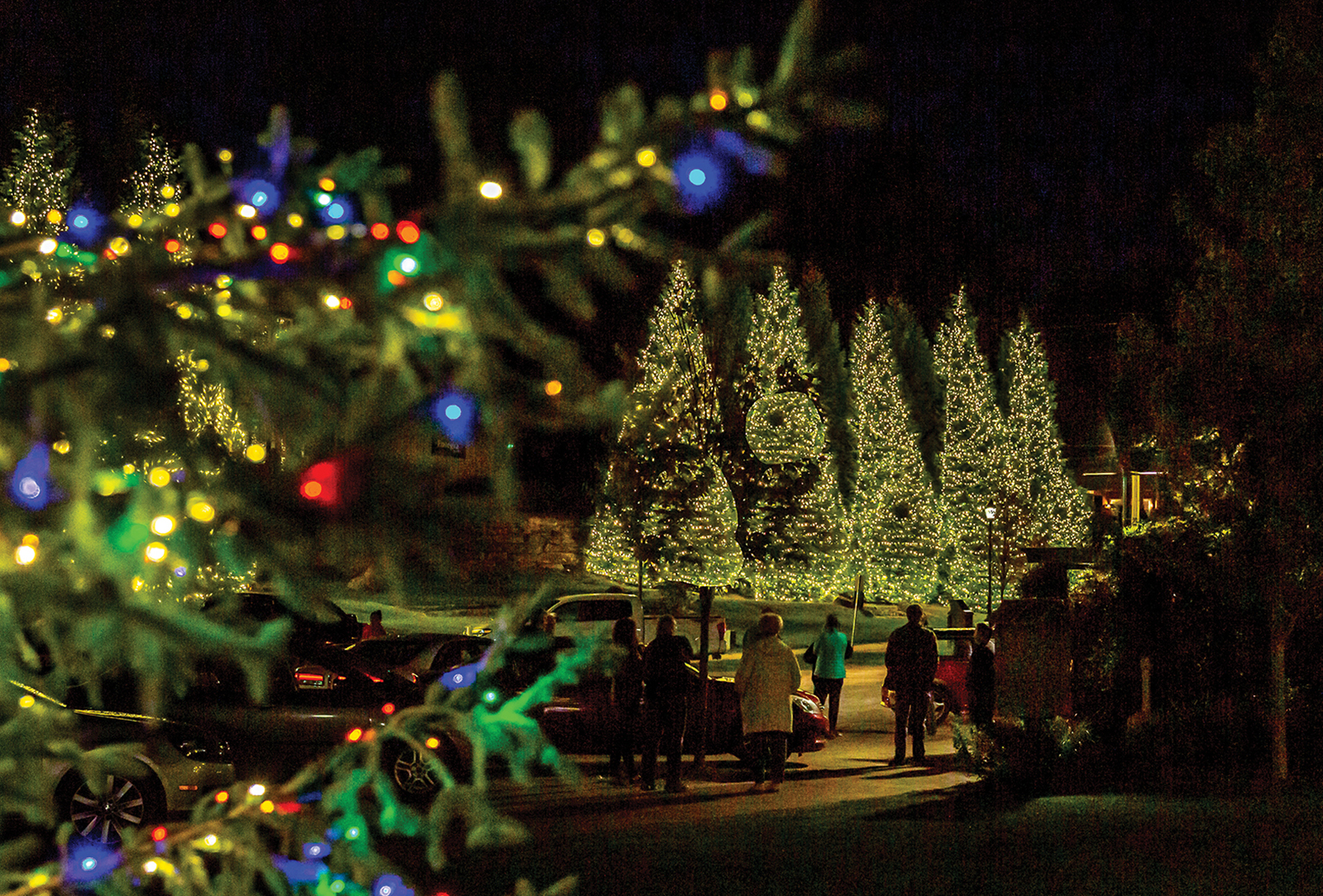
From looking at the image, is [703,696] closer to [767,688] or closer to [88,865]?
[767,688]

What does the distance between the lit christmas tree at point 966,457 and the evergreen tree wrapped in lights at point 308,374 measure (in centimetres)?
4861

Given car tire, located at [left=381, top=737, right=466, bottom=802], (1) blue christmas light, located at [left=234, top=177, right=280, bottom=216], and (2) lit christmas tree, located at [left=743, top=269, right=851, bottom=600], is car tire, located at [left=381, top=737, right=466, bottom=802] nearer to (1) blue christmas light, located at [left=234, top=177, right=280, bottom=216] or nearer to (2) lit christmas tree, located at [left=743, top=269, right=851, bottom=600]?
(2) lit christmas tree, located at [left=743, top=269, right=851, bottom=600]

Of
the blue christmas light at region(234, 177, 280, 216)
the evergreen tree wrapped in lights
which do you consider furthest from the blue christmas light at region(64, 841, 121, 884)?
the blue christmas light at region(234, 177, 280, 216)

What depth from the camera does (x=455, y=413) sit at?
160 centimetres

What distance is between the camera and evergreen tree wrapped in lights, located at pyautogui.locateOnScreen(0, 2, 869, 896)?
138 centimetres

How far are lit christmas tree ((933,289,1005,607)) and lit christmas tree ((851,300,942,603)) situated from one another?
0.78 metres

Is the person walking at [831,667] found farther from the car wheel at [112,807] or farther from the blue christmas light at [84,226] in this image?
the blue christmas light at [84,226]

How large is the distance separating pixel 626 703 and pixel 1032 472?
39.0 m

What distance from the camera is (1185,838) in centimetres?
941

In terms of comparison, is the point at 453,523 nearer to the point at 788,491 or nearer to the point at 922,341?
the point at 788,491

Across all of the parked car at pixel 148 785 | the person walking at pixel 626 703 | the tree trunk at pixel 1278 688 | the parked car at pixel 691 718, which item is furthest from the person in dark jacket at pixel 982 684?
the parked car at pixel 148 785

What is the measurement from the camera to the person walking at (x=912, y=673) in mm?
15305

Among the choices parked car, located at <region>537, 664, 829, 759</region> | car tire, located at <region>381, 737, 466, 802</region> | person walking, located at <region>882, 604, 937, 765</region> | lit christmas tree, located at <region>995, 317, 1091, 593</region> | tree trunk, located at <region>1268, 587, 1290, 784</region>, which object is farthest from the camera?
lit christmas tree, located at <region>995, 317, 1091, 593</region>

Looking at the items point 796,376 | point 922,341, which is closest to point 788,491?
point 796,376
